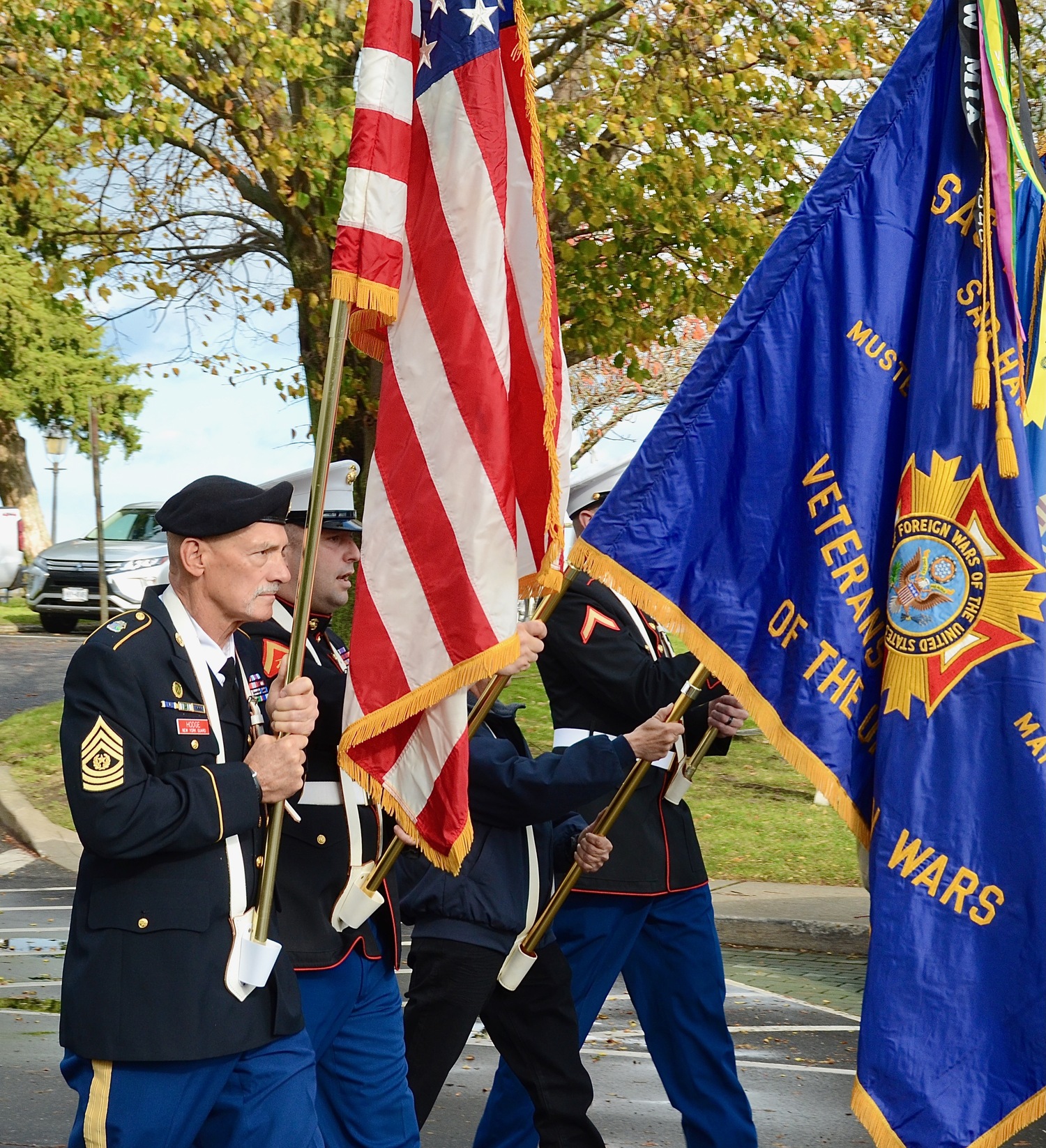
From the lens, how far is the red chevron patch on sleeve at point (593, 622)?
15.2 feet

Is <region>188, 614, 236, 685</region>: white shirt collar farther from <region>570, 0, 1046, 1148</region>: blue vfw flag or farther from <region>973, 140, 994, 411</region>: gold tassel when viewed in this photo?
<region>973, 140, 994, 411</region>: gold tassel

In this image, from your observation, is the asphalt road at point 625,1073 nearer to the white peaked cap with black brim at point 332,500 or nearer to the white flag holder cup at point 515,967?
the white flag holder cup at point 515,967

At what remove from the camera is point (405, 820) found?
12.3 ft

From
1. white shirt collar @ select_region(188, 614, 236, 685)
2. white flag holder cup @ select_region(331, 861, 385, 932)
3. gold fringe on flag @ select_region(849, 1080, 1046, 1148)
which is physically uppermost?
white shirt collar @ select_region(188, 614, 236, 685)

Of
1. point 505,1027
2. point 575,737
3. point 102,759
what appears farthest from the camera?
point 575,737

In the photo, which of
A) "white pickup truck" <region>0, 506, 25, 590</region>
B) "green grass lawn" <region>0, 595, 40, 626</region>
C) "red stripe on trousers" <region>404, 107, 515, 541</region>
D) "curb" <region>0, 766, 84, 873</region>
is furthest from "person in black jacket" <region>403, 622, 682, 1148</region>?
"white pickup truck" <region>0, 506, 25, 590</region>

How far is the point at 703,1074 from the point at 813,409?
2007mm

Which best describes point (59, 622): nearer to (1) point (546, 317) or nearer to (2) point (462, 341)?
(1) point (546, 317)

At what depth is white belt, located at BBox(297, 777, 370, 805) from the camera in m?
3.96

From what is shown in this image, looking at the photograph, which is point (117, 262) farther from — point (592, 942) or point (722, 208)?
point (592, 942)

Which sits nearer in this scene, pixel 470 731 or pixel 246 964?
pixel 246 964

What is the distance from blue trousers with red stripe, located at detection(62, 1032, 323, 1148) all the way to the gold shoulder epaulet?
822mm

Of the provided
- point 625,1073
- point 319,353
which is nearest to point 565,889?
point 625,1073

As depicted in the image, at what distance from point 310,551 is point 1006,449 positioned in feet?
4.87
